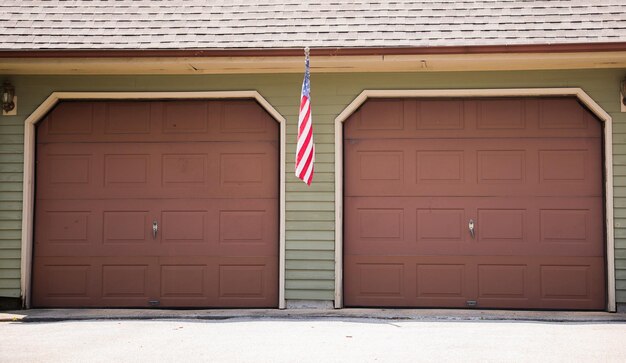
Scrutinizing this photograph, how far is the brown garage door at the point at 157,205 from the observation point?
9.20 m

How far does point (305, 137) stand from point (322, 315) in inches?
81.2

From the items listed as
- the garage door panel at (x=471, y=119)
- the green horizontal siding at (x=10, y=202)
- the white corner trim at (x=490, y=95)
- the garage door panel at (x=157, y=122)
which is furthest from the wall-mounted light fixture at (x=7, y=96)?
the garage door panel at (x=471, y=119)

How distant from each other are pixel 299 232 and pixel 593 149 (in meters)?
3.67

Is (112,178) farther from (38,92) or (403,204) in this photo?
Result: (403,204)

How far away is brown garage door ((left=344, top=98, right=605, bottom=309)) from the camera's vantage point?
8938 millimetres

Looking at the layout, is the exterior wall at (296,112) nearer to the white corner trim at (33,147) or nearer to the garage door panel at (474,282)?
the white corner trim at (33,147)

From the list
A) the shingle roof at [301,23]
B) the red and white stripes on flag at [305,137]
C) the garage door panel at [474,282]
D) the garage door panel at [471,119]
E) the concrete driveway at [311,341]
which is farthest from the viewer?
the garage door panel at [471,119]

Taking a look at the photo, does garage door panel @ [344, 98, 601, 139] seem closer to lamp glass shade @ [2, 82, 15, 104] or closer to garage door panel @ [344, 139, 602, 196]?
garage door panel @ [344, 139, 602, 196]

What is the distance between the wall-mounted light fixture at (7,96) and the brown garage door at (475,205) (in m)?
4.17

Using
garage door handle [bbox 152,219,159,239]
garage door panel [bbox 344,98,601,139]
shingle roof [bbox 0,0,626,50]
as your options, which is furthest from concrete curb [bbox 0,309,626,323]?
shingle roof [bbox 0,0,626,50]

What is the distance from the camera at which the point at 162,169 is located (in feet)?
30.5

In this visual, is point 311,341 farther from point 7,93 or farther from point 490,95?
point 7,93

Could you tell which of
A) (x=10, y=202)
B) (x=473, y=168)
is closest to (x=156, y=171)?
(x=10, y=202)

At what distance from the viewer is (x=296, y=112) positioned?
9.14 m
